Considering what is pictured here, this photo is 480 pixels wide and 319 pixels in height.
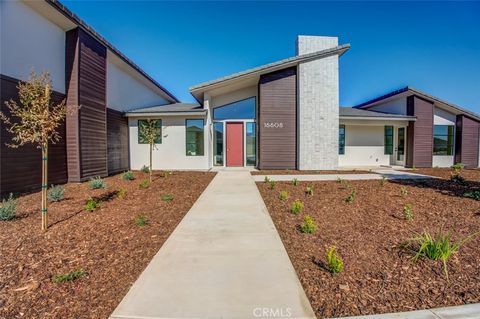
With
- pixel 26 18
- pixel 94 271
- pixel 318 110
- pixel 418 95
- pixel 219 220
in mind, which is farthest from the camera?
pixel 418 95

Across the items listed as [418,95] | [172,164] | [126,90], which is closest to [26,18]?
[126,90]

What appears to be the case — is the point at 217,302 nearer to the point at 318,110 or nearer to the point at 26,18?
the point at 26,18

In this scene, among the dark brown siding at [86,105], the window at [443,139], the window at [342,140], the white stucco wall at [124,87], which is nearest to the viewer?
the dark brown siding at [86,105]

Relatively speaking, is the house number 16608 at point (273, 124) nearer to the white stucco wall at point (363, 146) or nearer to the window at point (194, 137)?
the window at point (194, 137)

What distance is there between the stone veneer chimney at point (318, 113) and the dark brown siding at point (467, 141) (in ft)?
34.1

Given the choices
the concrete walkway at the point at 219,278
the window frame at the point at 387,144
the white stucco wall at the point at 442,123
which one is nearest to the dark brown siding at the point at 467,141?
the white stucco wall at the point at 442,123

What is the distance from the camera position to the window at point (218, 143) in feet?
46.9

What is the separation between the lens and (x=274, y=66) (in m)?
12.5

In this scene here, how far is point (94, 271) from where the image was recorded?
3.06 metres

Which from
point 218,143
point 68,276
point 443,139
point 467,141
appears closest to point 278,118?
point 218,143

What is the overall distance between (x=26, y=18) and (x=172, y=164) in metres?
8.21

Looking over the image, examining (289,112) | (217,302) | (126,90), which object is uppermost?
(126,90)
